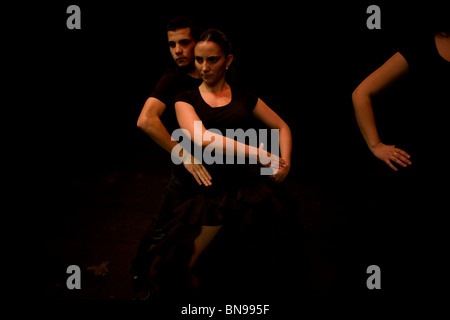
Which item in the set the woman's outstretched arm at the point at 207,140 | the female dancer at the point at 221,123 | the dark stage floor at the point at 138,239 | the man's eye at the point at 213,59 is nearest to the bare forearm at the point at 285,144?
the female dancer at the point at 221,123

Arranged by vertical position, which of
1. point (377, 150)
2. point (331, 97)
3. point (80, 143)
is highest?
point (331, 97)

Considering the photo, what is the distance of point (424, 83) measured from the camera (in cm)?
159

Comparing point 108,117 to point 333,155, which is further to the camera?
point 108,117

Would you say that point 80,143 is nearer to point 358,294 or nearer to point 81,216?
point 81,216

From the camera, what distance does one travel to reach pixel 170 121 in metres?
2.15

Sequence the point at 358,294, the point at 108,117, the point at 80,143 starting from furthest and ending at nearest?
1. the point at 108,117
2. the point at 80,143
3. the point at 358,294

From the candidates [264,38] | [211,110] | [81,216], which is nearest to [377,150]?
[211,110]

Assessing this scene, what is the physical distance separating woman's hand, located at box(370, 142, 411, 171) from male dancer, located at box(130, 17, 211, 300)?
0.83 metres

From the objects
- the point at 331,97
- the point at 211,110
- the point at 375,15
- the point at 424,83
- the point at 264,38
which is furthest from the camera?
the point at 331,97

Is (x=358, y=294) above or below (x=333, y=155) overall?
below

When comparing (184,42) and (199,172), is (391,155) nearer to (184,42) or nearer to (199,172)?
(199,172)

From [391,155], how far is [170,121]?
1178mm

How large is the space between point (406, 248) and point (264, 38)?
233 cm

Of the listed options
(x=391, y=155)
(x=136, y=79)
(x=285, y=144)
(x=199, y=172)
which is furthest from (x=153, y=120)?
(x=136, y=79)
